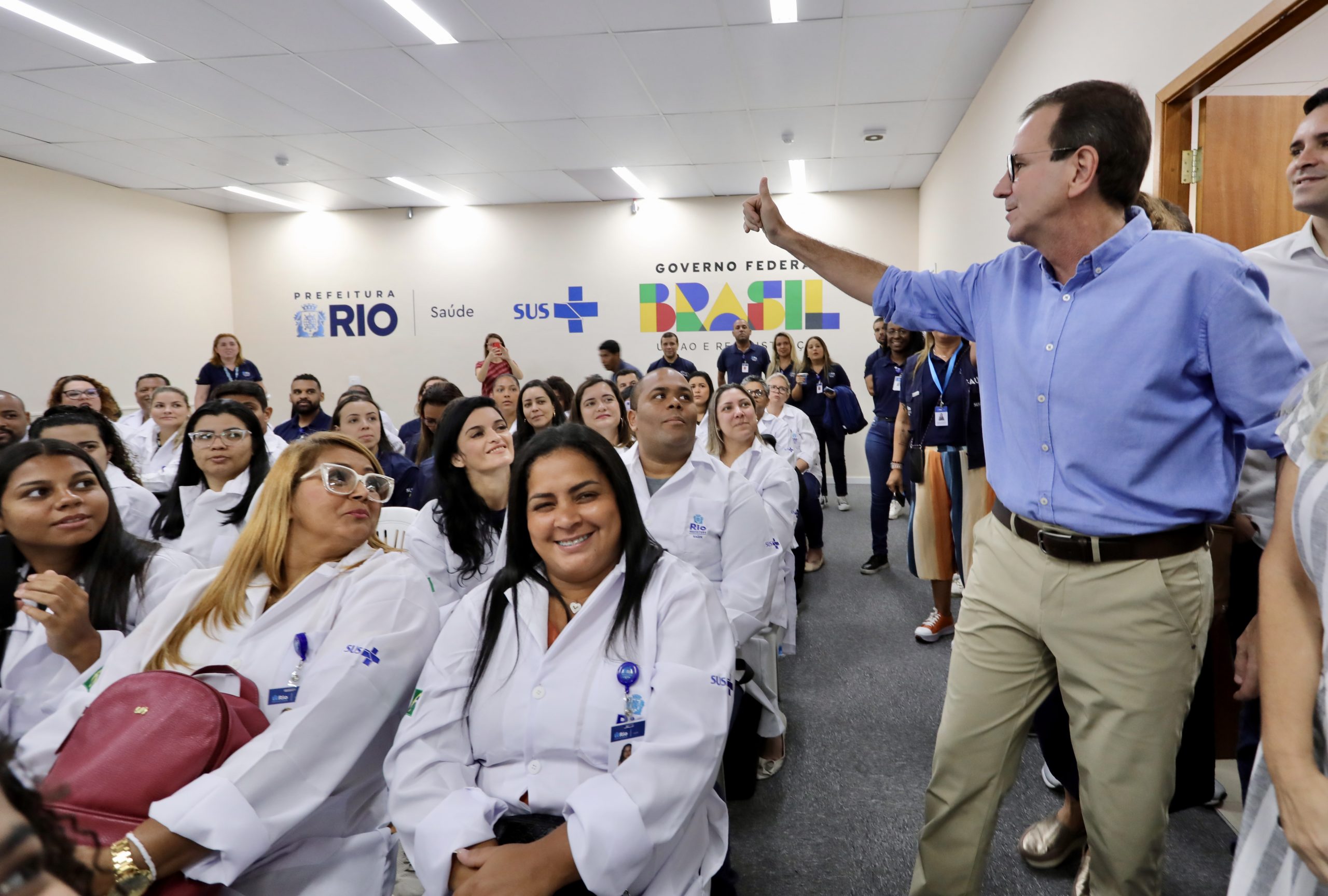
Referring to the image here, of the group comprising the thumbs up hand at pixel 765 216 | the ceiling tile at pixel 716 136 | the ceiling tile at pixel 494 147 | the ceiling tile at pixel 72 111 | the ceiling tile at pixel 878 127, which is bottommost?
the thumbs up hand at pixel 765 216

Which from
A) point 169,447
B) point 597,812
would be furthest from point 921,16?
point 169,447

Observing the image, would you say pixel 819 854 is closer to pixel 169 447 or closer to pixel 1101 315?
pixel 1101 315

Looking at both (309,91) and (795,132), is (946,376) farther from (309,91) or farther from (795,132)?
(309,91)

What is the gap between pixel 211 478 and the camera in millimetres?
3088

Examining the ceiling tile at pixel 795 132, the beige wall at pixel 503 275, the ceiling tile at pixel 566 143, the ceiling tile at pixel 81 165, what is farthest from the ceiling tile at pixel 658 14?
the ceiling tile at pixel 81 165

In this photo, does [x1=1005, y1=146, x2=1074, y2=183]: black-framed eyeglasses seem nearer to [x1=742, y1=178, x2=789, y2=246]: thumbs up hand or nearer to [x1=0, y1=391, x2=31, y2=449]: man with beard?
[x1=742, y1=178, x2=789, y2=246]: thumbs up hand

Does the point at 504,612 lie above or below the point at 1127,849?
above

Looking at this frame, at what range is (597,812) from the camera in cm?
125

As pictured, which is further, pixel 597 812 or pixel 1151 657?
pixel 1151 657

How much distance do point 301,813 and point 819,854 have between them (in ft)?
4.94

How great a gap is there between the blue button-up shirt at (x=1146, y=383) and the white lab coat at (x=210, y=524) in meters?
2.63

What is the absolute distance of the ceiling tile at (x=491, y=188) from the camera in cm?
843

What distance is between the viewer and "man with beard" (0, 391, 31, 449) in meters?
3.58

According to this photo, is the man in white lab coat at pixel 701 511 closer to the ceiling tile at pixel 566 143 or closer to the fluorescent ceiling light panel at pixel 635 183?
the ceiling tile at pixel 566 143
